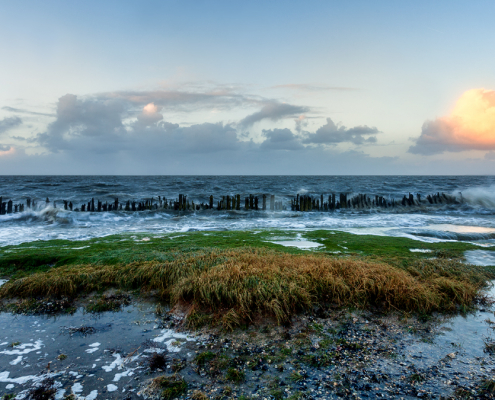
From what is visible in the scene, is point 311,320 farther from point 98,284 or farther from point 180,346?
point 98,284

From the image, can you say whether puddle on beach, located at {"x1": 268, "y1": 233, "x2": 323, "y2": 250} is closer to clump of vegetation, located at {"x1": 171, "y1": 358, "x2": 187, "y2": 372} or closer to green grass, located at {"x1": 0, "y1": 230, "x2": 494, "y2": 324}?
green grass, located at {"x1": 0, "y1": 230, "x2": 494, "y2": 324}

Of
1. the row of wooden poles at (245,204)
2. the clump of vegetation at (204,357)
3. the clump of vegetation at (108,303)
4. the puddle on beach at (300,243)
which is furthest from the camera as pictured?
the row of wooden poles at (245,204)

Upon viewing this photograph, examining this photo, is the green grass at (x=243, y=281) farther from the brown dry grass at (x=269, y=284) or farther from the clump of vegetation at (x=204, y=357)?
the clump of vegetation at (x=204, y=357)

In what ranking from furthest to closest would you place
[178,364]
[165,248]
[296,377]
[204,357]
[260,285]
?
[165,248] < [260,285] < [204,357] < [178,364] < [296,377]

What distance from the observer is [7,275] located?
803 centimetres

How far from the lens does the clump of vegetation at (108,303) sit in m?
5.99

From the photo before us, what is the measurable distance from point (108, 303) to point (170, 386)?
3216mm

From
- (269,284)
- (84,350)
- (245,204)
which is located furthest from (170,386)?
(245,204)

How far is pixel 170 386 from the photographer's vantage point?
144 inches

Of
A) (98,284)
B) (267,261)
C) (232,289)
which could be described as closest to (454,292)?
(267,261)

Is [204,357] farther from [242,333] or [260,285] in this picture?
[260,285]

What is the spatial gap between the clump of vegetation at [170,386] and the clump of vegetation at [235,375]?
0.59 metres

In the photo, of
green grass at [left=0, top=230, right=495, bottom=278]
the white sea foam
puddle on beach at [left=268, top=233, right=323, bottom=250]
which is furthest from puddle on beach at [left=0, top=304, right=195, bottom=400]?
puddle on beach at [left=268, top=233, right=323, bottom=250]

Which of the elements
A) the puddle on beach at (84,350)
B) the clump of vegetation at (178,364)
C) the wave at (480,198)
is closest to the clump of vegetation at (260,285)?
the puddle on beach at (84,350)
